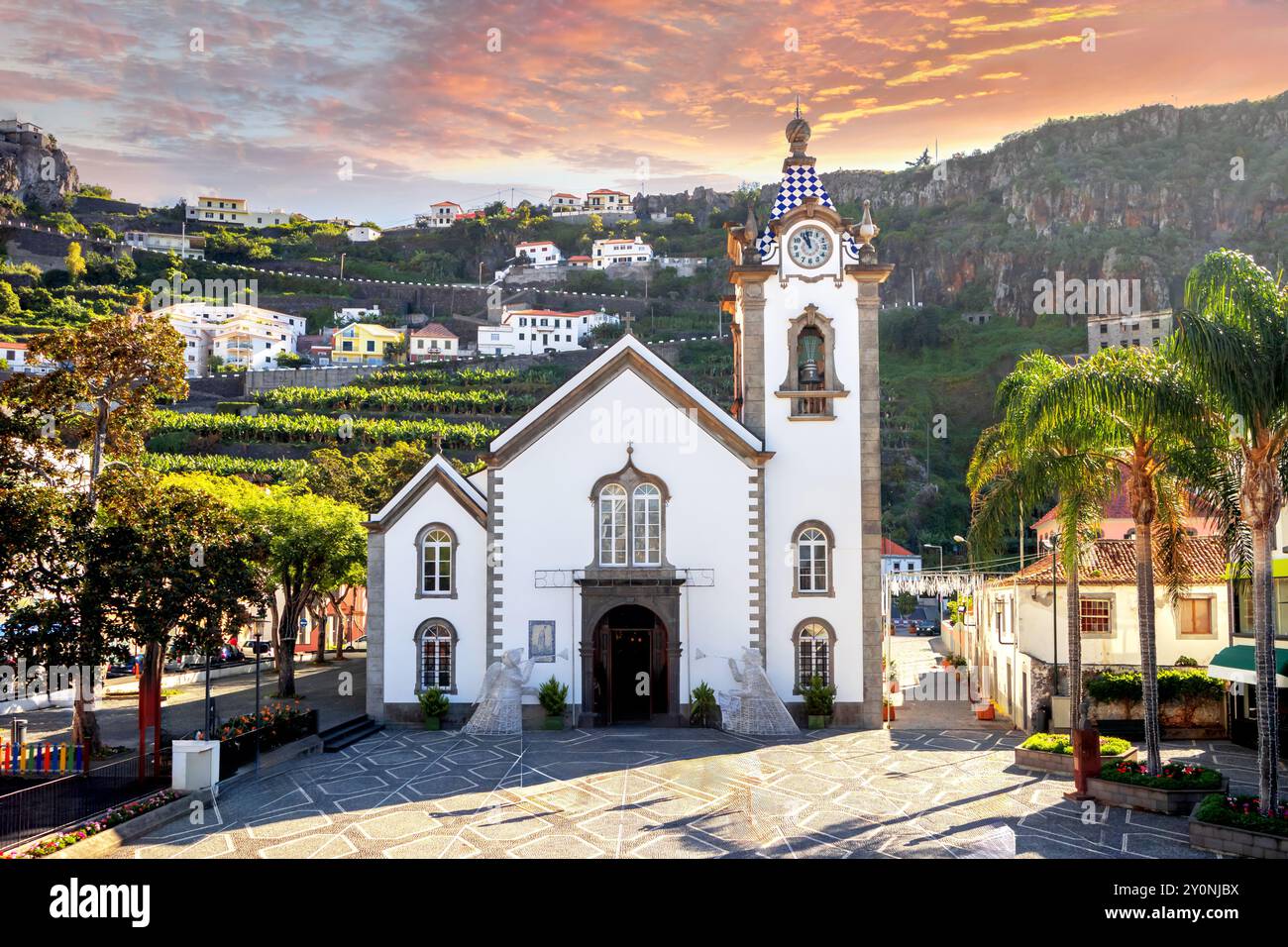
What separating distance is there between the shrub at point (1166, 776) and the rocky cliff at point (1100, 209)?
134 meters

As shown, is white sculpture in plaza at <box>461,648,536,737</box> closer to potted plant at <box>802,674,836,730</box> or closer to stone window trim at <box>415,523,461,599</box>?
stone window trim at <box>415,523,461,599</box>

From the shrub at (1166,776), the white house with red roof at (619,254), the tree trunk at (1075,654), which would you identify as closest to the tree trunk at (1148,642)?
the shrub at (1166,776)

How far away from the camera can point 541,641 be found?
86.5 ft

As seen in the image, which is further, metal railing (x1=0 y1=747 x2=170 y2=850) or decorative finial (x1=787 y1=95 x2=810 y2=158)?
decorative finial (x1=787 y1=95 x2=810 y2=158)

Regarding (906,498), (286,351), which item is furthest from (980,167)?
(286,351)

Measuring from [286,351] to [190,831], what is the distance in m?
120

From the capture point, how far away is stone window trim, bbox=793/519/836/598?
26.5 meters

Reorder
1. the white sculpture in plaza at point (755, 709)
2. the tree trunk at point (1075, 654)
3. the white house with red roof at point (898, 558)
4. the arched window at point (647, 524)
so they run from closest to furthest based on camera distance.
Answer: the tree trunk at point (1075, 654) < the white sculpture in plaza at point (755, 709) < the arched window at point (647, 524) < the white house with red roof at point (898, 558)

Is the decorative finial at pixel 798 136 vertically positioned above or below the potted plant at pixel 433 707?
above

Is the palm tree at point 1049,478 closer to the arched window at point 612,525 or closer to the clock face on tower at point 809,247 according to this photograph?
the clock face on tower at point 809,247

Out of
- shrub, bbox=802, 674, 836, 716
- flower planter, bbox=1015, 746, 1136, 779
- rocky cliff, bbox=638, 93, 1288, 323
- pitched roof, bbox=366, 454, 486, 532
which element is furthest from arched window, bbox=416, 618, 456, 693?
rocky cliff, bbox=638, 93, 1288, 323

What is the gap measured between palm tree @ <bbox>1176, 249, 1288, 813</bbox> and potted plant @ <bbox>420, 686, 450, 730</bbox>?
18653 mm

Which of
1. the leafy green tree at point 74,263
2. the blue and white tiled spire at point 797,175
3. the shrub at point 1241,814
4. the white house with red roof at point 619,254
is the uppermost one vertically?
the white house with red roof at point 619,254

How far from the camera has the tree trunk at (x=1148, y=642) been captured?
61.2ft
